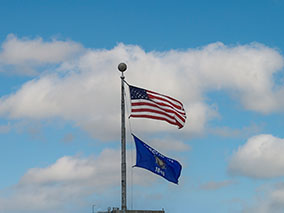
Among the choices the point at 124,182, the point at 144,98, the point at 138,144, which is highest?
the point at 144,98

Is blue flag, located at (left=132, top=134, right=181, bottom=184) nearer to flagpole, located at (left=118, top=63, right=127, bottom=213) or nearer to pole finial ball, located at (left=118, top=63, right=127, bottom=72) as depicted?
flagpole, located at (left=118, top=63, right=127, bottom=213)

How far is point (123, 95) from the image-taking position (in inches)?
2324

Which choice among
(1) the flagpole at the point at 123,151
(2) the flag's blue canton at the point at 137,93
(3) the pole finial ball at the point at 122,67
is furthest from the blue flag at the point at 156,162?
(3) the pole finial ball at the point at 122,67

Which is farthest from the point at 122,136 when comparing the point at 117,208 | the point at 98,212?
the point at 98,212

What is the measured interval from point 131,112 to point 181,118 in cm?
561

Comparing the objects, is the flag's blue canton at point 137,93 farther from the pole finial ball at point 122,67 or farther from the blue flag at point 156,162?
the blue flag at point 156,162

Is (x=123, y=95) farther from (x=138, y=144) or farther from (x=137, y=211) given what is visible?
(x=137, y=211)

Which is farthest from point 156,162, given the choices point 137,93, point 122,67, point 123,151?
point 122,67

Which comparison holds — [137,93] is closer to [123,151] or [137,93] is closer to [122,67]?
[122,67]

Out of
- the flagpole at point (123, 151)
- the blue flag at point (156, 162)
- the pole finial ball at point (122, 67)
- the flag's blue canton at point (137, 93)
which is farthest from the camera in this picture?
the pole finial ball at point (122, 67)

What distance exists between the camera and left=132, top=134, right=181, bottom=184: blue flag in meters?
57.4

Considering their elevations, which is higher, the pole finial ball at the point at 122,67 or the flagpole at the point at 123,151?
the pole finial ball at the point at 122,67

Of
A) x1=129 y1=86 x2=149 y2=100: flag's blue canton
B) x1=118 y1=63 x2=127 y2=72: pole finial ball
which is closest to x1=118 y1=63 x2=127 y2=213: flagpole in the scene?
x1=118 y1=63 x2=127 y2=72: pole finial ball

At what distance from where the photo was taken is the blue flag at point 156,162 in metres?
57.4
